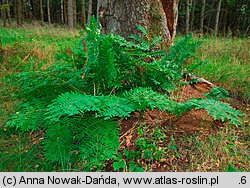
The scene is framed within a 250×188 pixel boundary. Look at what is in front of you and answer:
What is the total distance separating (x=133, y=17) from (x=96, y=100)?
4.67ft

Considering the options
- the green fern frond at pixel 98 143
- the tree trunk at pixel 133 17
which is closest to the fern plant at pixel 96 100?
the green fern frond at pixel 98 143

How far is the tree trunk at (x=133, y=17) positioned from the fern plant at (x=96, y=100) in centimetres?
52

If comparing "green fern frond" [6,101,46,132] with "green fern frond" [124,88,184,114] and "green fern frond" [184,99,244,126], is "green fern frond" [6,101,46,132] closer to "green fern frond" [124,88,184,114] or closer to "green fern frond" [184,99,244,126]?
"green fern frond" [124,88,184,114]

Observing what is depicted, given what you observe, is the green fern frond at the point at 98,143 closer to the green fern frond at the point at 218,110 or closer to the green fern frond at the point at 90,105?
the green fern frond at the point at 90,105

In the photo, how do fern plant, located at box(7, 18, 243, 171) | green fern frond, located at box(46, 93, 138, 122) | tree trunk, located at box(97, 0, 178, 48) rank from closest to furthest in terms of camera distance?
green fern frond, located at box(46, 93, 138, 122) → fern plant, located at box(7, 18, 243, 171) → tree trunk, located at box(97, 0, 178, 48)

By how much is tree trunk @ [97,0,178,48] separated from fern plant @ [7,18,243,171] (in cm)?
52

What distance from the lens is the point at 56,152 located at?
7.22 feet

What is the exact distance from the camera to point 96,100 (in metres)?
2.14

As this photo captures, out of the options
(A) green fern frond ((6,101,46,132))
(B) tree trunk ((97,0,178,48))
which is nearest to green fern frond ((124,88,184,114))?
(A) green fern frond ((6,101,46,132))

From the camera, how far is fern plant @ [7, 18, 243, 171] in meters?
2.13

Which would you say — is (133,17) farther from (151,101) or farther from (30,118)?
(30,118)

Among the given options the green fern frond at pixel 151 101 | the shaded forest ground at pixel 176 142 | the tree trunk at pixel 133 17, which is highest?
the tree trunk at pixel 133 17

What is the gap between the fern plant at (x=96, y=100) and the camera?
2.13 m

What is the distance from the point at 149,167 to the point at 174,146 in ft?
1.05
